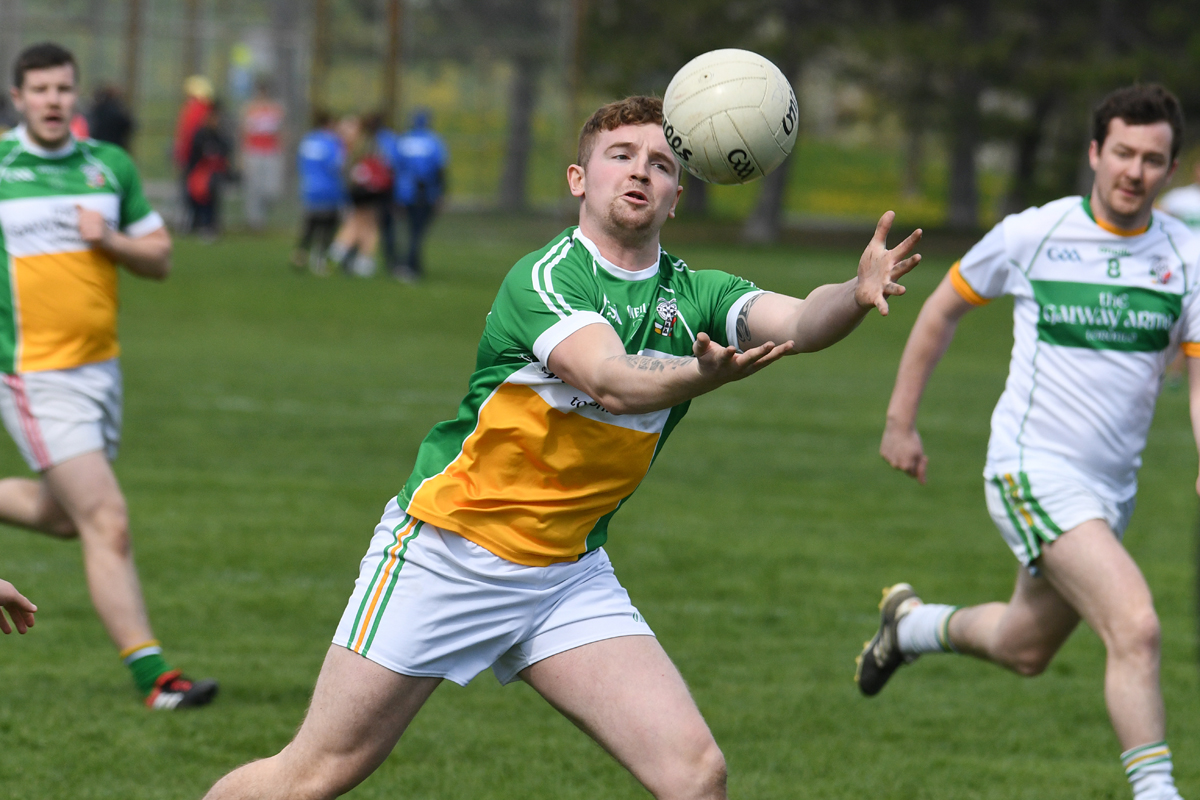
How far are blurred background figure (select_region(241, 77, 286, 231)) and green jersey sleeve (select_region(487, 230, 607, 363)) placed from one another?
25713mm

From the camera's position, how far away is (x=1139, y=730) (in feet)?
16.9

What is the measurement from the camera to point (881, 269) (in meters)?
3.52

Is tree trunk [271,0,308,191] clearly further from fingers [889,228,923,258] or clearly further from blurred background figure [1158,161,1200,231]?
fingers [889,228,923,258]

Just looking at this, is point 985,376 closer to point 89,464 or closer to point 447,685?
point 447,685

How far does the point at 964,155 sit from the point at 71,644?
38801 millimetres

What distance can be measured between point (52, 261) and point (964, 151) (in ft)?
127

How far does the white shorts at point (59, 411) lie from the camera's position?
21.1 feet

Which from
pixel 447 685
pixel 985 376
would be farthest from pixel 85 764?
pixel 985 376

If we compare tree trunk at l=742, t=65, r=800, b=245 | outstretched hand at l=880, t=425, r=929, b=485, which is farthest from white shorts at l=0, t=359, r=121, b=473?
tree trunk at l=742, t=65, r=800, b=245

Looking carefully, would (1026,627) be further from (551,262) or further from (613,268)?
(551,262)

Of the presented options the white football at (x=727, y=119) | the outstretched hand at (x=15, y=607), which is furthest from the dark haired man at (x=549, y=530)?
the outstretched hand at (x=15, y=607)

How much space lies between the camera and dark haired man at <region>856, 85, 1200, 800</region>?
559cm

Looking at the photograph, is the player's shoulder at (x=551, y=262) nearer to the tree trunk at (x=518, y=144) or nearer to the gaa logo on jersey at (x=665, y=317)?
the gaa logo on jersey at (x=665, y=317)

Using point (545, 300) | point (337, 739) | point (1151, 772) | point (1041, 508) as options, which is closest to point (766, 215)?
point (1041, 508)
